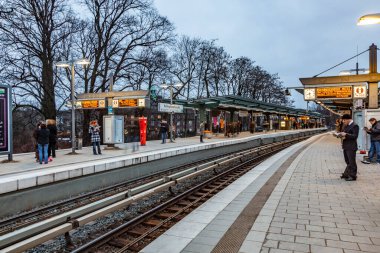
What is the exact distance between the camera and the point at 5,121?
36.0 feet

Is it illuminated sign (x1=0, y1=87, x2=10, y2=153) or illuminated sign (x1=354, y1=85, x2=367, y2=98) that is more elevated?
illuminated sign (x1=354, y1=85, x2=367, y2=98)

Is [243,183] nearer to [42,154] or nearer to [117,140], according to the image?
[42,154]

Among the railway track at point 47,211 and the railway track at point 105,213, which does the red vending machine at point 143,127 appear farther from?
the railway track at point 105,213

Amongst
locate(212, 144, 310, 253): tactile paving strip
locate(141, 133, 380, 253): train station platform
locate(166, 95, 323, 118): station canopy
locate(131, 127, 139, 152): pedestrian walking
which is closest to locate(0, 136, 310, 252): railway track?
locate(141, 133, 380, 253): train station platform

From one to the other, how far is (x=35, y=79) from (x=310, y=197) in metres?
19.9

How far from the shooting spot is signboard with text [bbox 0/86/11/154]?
10.9 m

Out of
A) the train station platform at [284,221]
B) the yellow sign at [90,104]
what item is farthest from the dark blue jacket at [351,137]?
the yellow sign at [90,104]

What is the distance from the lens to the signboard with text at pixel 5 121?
1089cm

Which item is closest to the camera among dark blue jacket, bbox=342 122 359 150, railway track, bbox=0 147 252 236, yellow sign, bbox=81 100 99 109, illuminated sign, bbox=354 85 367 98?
railway track, bbox=0 147 252 236

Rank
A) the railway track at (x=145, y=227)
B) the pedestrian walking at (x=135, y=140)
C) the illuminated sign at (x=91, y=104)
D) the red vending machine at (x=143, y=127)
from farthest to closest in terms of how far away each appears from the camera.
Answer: the red vending machine at (x=143, y=127), the illuminated sign at (x=91, y=104), the pedestrian walking at (x=135, y=140), the railway track at (x=145, y=227)

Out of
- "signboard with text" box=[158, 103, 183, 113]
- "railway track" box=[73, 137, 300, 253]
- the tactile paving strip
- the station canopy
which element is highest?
the station canopy

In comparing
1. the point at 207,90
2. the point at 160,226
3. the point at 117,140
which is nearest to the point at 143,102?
the point at 117,140

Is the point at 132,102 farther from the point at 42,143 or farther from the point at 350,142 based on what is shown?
the point at 350,142

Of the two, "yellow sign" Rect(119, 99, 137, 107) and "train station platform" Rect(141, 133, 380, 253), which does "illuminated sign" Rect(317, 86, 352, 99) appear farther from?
"yellow sign" Rect(119, 99, 137, 107)
